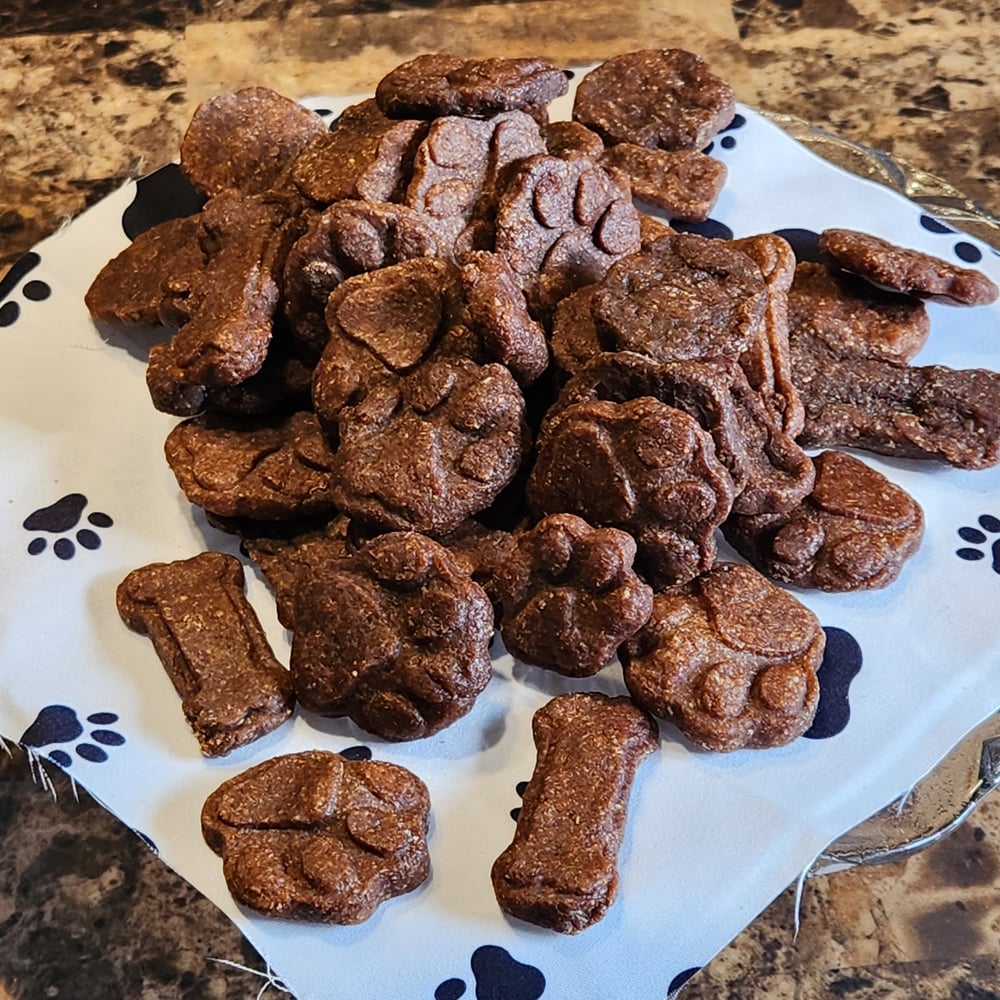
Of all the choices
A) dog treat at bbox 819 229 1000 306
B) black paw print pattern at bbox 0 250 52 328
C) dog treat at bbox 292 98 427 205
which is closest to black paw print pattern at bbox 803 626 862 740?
dog treat at bbox 819 229 1000 306

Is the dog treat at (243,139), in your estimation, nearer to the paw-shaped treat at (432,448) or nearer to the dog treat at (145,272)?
the dog treat at (145,272)

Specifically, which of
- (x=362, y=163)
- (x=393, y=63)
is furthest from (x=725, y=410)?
(x=393, y=63)

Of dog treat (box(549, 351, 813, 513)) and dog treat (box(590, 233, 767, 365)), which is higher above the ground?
dog treat (box(590, 233, 767, 365))

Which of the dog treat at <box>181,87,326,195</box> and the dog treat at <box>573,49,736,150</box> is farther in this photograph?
the dog treat at <box>573,49,736,150</box>

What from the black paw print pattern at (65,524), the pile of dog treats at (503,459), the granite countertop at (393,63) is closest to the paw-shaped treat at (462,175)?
the pile of dog treats at (503,459)

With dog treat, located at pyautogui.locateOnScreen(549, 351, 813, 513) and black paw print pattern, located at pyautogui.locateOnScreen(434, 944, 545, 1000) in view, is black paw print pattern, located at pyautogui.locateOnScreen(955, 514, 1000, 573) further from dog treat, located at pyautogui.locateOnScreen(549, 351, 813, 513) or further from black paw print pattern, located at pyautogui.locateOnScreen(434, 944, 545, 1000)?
black paw print pattern, located at pyautogui.locateOnScreen(434, 944, 545, 1000)

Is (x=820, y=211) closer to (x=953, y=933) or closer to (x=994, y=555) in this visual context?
(x=994, y=555)

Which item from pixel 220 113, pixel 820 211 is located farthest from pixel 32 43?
pixel 820 211
